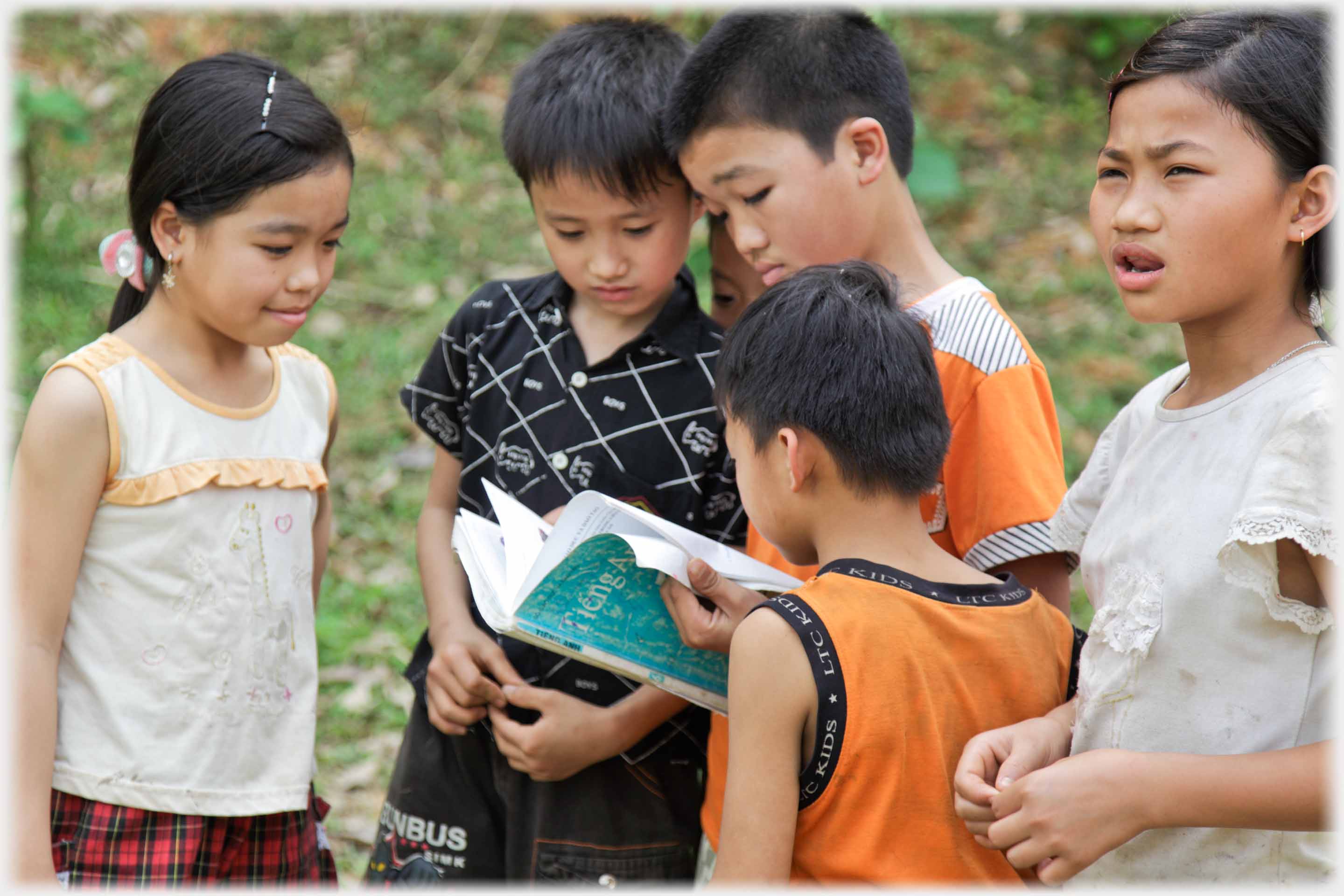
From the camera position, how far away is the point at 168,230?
2.23 m

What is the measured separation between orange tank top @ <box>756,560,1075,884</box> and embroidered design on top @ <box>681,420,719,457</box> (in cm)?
55

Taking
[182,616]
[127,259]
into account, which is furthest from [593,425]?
[127,259]

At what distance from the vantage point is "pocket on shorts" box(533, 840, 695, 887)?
2.28 meters

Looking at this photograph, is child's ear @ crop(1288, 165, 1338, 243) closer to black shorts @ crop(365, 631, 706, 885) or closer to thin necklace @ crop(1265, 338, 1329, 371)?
thin necklace @ crop(1265, 338, 1329, 371)

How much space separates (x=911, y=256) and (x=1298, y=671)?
1013 mm

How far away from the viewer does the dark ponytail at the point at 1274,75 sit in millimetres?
1628

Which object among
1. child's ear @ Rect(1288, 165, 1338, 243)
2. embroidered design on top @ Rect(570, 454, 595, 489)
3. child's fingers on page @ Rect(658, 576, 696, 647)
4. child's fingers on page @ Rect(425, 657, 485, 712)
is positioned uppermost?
child's ear @ Rect(1288, 165, 1338, 243)

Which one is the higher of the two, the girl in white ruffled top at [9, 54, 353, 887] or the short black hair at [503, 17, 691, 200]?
the short black hair at [503, 17, 691, 200]

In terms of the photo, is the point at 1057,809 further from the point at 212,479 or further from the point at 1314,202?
the point at 212,479

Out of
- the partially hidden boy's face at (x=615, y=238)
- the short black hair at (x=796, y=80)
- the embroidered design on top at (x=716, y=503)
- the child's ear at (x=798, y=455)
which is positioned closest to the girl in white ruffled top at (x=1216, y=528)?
the child's ear at (x=798, y=455)

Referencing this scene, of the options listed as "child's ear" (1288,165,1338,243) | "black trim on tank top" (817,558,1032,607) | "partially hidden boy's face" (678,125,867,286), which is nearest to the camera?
"child's ear" (1288,165,1338,243)

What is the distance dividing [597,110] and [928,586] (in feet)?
3.75

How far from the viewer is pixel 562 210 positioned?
2.35m

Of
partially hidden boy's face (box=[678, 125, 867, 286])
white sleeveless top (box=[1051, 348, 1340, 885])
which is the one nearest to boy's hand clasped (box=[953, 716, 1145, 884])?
white sleeveless top (box=[1051, 348, 1340, 885])
